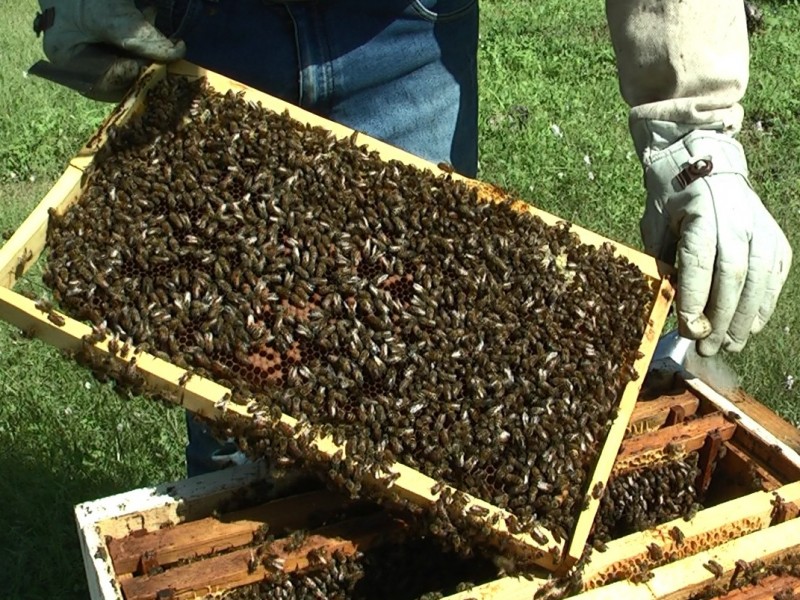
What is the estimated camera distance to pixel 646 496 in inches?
137

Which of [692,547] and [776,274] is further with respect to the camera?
[776,274]

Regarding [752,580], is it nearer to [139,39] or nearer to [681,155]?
[681,155]

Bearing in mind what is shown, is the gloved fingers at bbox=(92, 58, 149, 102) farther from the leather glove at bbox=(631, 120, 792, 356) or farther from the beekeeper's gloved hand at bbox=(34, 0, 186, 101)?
the leather glove at bbox=(631, 120, 792, 356)

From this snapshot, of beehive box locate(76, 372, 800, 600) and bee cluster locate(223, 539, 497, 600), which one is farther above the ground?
beehive box locate(76, 372, 800, 600)

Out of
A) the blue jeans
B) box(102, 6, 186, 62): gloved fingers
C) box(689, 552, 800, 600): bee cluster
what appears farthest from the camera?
the blue jeans

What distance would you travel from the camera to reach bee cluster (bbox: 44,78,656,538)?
2904 millimetres

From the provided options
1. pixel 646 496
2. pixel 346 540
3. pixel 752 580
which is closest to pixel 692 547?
→ pixel 752 580

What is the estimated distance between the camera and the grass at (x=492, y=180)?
5.00 m

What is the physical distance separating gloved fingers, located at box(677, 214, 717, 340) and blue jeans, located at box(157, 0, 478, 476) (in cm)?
128

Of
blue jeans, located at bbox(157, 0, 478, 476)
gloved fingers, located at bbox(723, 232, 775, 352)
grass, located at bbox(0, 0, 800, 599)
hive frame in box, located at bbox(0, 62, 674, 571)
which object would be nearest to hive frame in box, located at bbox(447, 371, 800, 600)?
hive frame in box, located at bbox(0, 62, 674, 571)

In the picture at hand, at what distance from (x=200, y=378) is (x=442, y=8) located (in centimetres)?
189

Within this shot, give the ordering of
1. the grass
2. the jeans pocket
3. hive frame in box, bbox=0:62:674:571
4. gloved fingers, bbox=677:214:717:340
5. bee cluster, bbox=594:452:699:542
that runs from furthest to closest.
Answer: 1. the grass
2. the jeans pocket
3. bee cluster, bbox=594:452:699:542
4. gloved fingers, bbox=677:214:717:340
5. hive frame in box, bbox=0:62:674:571

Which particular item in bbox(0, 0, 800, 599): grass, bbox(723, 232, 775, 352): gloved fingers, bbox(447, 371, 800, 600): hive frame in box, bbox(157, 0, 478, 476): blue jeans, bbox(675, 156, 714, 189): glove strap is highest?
bbox(157, 0, 478, 476): blue jeans

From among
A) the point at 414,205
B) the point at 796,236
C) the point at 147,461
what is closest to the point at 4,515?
the point at 147,461
